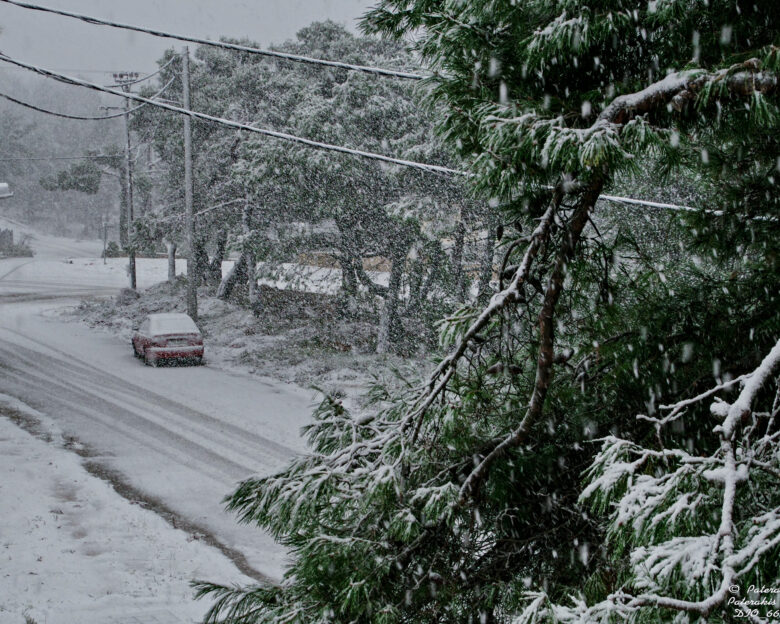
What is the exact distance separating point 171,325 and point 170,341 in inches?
26.6

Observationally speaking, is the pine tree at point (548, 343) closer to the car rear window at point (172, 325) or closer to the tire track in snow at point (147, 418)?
the tire track in snow at point (147, 418)

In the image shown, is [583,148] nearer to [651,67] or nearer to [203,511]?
[651,67]

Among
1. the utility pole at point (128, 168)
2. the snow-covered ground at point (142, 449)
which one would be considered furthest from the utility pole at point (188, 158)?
the utility pole at point (128, 168)

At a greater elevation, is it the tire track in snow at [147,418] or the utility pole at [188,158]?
the utility pole at [188,158]

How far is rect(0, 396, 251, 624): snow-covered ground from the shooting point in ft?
24.1

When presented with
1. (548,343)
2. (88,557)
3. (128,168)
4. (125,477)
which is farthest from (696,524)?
(128,168)

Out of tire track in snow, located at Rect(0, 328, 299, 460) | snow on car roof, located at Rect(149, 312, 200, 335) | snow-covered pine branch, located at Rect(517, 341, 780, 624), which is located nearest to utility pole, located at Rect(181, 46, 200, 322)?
snow on car roof, located at Rect(149, 312, 200, 335)

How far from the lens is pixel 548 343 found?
10.2 ft

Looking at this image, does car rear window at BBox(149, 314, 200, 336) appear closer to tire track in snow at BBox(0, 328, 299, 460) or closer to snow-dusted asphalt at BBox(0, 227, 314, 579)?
snow-dusted asphalt at BBox(0, 227, 314, 579)

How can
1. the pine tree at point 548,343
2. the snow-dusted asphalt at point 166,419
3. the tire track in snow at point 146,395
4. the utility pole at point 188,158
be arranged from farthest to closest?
the utility pole at point 188,158 < the tire track in snow at point 146,395 < the snow-dusted asphalt at point 166,419 < the pine tree at point 548,343

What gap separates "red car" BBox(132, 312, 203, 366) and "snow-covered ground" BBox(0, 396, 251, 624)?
8.25 m

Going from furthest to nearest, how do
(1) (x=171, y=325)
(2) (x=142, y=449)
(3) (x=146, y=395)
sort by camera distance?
(1) (x=171, y=325), (3) (x=146, y=395), (2) (x=142, y=449)

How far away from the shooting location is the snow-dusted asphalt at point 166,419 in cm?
1032

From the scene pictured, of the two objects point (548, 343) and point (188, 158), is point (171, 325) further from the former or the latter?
point (548, 343)
